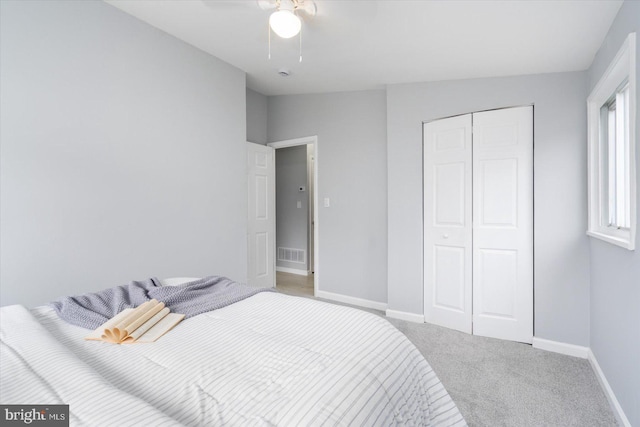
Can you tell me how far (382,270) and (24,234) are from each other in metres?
3.03

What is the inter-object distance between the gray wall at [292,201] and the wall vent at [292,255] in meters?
0.05

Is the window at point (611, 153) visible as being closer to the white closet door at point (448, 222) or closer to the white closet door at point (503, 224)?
the white closet door at point (503, 224)

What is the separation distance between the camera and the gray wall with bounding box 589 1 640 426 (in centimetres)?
155

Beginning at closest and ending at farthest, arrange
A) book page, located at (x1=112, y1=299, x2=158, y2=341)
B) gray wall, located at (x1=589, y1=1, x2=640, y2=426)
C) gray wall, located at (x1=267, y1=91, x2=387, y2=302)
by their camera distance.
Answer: book page, located at (x1=112, y1=299, x2=158, y2=341)
gray wall, located at (x1=589, y1=1, x2=640, y2=426)
gray wall, located at (x1=267, y1=91, x2=387, y2=302)

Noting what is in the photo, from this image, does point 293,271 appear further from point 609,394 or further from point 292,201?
point 609,394

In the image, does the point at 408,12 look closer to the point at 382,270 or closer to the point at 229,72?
the point at 229,72

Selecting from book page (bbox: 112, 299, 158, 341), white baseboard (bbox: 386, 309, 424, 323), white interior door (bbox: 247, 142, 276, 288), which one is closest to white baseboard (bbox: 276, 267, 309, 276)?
white interior door (bbox: 247, 142, 276, 288)

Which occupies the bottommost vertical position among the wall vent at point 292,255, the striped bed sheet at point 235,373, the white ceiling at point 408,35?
Result: the wall vent at point 292,255

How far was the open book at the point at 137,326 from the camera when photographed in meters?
1.10

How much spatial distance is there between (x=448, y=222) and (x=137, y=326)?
268 cm

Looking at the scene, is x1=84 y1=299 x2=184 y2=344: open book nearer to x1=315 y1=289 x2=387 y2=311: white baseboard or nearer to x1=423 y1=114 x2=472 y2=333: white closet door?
x1=423 y1=114 x2=472 y2=333: white closet door

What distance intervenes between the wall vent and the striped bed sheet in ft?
13.2

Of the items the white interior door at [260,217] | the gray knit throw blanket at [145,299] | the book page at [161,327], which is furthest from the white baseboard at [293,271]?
the book page at [161,327]

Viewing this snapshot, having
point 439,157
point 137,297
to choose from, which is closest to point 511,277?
point 439,157
